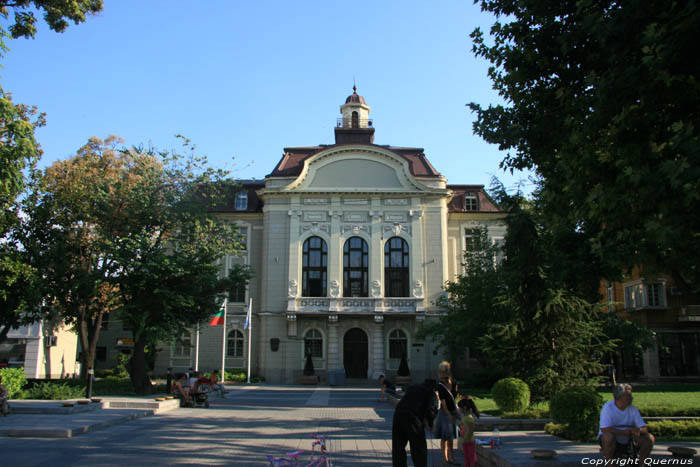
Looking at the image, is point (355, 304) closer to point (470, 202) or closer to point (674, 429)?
point (470, 202)

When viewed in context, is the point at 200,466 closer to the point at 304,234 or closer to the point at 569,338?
the point at 569,338

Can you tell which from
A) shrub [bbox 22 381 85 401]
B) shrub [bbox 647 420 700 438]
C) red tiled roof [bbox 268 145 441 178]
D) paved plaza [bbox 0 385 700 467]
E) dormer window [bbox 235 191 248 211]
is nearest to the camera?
paved plaza [bbox 0 385 700 467]

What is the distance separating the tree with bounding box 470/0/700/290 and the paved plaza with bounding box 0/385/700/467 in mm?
4018

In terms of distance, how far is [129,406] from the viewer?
1931cm

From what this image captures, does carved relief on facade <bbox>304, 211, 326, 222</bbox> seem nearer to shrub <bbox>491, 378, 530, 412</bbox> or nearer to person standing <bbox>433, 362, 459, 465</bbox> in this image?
shrub <bbox>491, 378, 530, 412</bbox>

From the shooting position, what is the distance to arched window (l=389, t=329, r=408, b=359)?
40.2 metres

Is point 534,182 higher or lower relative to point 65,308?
higher

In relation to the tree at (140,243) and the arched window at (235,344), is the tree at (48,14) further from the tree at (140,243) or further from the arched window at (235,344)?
the arched window at (235,344)

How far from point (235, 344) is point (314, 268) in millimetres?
8541

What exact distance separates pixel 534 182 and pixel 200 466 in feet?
47.0

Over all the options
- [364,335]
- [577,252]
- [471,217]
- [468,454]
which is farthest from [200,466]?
[471,217]

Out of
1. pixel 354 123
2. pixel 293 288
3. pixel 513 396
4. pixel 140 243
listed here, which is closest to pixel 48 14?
pixel 140 243

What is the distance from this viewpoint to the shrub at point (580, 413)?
1145 cm

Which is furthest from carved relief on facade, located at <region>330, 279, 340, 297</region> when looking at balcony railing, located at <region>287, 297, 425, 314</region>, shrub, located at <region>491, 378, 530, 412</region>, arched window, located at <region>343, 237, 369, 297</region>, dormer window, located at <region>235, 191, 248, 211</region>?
shrub, located at <region>491, 378, 530, 412</region>
